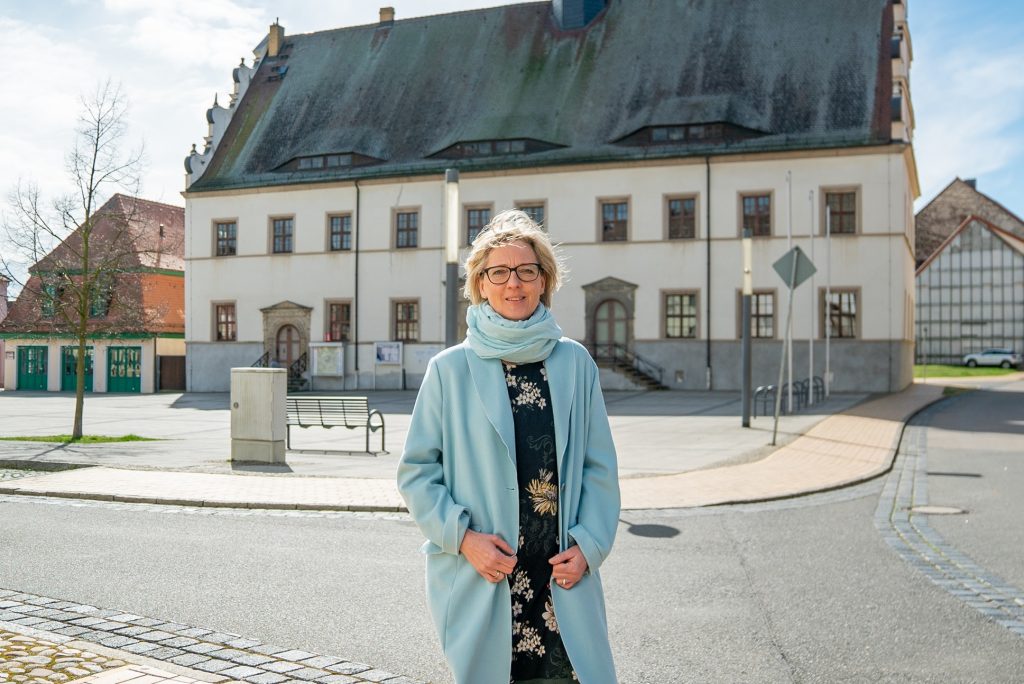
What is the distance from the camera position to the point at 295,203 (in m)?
43.3

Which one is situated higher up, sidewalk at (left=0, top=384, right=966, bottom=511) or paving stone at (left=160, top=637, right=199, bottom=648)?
paving stone at (left=160, top=637, right=199, bottom=648)

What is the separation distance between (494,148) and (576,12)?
795 centimetres

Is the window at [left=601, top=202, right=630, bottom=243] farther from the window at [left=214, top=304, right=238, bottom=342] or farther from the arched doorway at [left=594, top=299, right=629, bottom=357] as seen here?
the window at [left=214, top=304, right=238, bottom=342]

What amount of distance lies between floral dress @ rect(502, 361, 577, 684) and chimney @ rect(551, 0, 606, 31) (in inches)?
1686

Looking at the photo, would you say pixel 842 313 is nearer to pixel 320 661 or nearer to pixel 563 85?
pixel 563 85

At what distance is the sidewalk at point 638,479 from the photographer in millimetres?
11148

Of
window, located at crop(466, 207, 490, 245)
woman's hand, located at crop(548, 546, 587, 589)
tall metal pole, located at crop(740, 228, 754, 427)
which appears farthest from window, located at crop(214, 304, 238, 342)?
woman's hand, located at crop(548, 546, 587, 589)

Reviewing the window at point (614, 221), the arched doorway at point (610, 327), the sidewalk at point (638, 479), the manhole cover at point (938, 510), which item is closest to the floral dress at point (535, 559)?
the sidewalk at point (638, 479)

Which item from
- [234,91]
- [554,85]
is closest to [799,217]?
[554,85]

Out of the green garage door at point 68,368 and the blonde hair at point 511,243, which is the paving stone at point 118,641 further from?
the green garage door at point 68,368

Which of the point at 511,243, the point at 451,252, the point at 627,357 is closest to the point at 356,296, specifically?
the point at 627,357

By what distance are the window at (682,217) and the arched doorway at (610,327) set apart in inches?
135

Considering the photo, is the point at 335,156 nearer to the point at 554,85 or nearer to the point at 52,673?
the point at 554,85

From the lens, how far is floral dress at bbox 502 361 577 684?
319 centimetres
